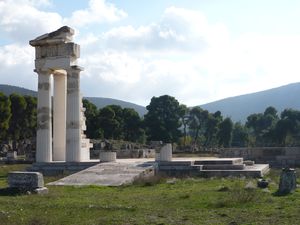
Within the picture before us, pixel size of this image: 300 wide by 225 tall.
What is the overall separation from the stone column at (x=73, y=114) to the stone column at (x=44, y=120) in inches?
60.0

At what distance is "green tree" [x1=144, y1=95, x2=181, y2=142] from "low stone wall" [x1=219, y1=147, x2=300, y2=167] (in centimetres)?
3200

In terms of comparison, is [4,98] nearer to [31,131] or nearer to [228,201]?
Result: [31,131]

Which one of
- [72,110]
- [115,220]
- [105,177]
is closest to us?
[115,220]

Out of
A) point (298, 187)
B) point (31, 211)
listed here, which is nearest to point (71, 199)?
point (31, 211)

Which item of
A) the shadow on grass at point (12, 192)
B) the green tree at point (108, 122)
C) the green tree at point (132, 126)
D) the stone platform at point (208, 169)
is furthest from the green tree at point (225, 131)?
the shadow on grass at point (12, 192)

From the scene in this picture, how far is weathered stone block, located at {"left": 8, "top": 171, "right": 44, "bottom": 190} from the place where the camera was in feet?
64.3

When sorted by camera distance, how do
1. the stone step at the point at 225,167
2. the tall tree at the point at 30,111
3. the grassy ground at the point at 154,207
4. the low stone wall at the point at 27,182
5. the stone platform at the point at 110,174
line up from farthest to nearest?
the tall tree at the point at 30,111 < the stone step at the point at 225,167 < the stone platform at the point at 110,174 < the low stone wall at the point at 27,182 < the grassy ground at the point at 154,207

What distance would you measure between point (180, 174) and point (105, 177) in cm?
478

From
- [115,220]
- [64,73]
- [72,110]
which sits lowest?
[115,220]

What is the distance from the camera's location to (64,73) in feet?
115

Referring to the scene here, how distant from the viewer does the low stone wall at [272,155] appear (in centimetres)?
3653

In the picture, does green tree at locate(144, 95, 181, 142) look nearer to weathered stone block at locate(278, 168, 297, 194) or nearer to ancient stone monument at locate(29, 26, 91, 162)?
ancient stone monument at locate(29, 26, 91, 162)

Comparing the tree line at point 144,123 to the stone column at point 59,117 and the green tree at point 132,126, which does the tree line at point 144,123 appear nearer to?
the green tree at point 132,126

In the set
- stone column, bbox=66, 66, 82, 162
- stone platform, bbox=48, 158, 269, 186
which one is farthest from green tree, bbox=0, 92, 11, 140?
stone platform, bbox=48, 158, 269, 186
